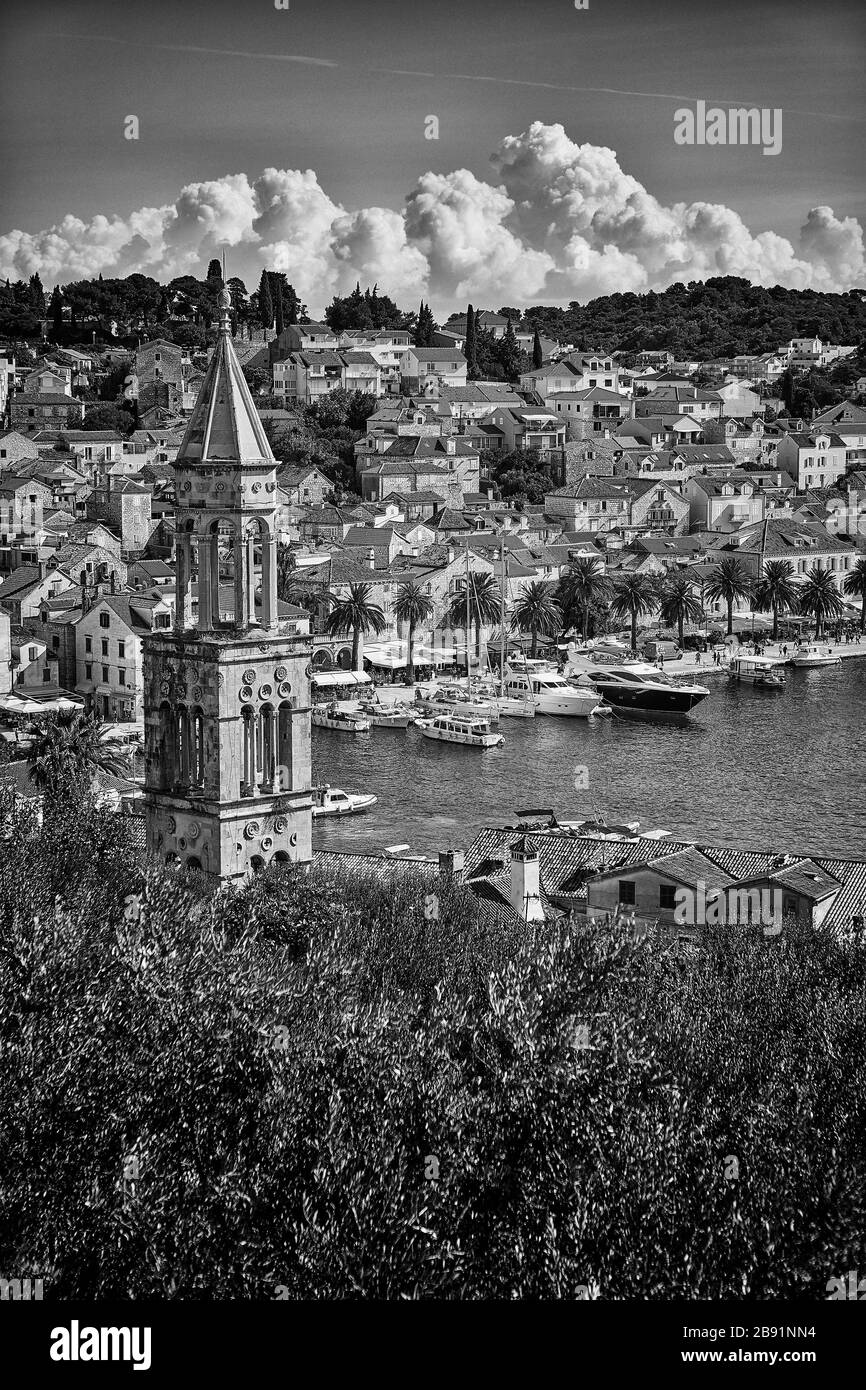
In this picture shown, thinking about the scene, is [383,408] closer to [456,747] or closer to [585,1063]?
[456,747]

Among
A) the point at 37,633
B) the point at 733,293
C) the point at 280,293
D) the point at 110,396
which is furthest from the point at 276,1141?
the point at 733,293

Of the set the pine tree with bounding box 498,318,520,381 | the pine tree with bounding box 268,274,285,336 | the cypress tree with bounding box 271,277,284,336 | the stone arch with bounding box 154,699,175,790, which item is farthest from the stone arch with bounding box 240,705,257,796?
the pine tree with bounding box 498,318,520,381

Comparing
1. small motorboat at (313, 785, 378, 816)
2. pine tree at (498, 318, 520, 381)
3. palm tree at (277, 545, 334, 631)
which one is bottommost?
small motorboat at (313, 785, 378, 816)

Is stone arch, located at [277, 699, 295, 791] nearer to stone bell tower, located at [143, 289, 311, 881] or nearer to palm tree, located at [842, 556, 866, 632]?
stone bell tower, located at [143, 289, 311, 881]

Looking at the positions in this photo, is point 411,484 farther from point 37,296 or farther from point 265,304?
point 37,296

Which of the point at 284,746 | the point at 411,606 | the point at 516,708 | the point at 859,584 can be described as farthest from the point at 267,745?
the point at 859,584
